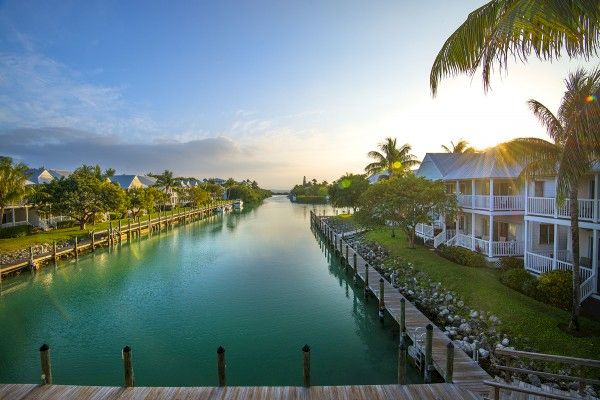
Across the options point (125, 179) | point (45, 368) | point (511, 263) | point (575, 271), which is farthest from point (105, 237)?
point (575, 271)

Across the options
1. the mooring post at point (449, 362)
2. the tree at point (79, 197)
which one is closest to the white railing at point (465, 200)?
the mooring post at point (449, 362)

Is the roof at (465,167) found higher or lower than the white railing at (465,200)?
higher

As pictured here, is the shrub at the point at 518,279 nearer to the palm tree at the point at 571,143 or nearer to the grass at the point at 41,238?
the palm tree at the point at 571,143

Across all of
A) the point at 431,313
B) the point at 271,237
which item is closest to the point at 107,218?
the point at 271,237

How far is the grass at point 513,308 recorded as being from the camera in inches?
424

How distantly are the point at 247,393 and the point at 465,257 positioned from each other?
15736 millimetres

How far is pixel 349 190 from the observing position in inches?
1959

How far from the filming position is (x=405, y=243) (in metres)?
27.8

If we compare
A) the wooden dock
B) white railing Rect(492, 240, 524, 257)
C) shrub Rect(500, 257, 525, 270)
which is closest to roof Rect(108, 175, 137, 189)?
the wooden dock

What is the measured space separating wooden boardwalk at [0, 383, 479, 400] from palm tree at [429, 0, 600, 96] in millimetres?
7195

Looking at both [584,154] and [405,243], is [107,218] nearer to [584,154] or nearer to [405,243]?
[405,243]

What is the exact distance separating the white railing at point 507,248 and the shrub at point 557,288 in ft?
18.7

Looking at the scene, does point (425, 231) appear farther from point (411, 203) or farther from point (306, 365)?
point (306, 365)

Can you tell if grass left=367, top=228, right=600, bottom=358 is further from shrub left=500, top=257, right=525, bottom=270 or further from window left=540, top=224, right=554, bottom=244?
window left=540, top=224, right=554, bottom=244
